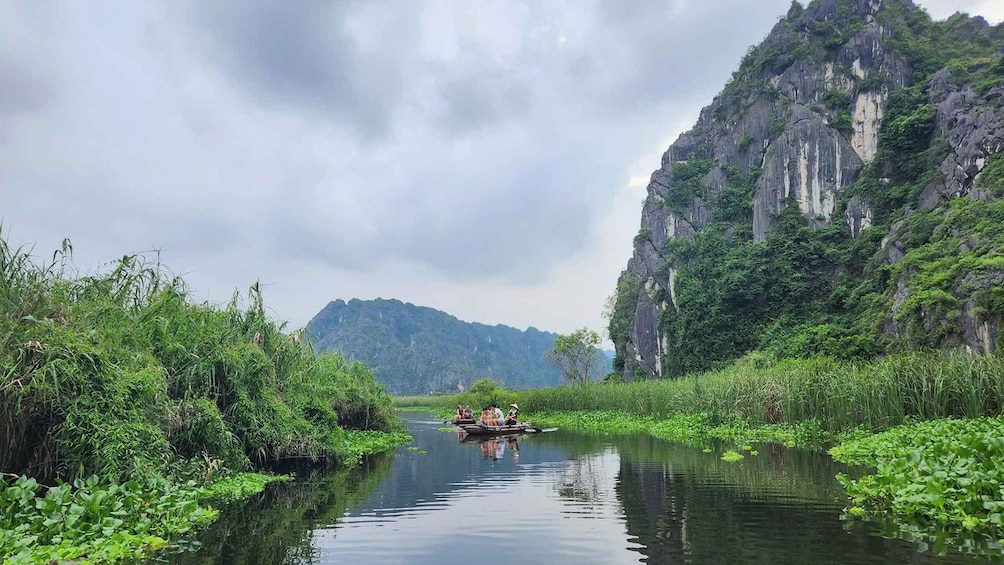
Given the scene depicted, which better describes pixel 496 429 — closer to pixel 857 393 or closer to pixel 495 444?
pixel 495 444

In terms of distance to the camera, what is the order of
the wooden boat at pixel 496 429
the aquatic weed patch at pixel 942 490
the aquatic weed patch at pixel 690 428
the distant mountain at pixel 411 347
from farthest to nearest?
the distant mountain at pixel 411 347 < the wooden boat at pixel 496 429 < the aquatic weed patch at pixel 690 428 < the aquatic weed patch at pixel 942 490

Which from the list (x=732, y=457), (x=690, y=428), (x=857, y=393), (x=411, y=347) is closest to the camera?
(x=732, y=457)

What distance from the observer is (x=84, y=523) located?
Answer: 6.60 metres

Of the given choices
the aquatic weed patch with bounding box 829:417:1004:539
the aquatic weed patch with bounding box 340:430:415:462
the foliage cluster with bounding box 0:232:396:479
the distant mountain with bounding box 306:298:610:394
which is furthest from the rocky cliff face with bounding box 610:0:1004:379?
the distant mountain with bounding box 306:298:610:394

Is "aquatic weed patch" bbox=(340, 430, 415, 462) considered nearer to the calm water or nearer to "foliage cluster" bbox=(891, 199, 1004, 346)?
the calm water

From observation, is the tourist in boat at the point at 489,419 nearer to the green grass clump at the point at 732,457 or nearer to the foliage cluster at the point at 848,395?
Result: the foliage cluster at the point at 848,395

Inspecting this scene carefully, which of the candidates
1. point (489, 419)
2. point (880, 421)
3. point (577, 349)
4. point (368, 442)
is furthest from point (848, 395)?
point (577, 349)

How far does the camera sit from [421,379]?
14125 cm

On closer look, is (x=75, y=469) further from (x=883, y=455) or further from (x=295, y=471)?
(x=883, y=455)

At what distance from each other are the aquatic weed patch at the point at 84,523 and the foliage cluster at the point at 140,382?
66 cm

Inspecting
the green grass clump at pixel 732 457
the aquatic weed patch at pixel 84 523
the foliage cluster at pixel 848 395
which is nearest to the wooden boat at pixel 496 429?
the foliage cluster at pixel 848 395

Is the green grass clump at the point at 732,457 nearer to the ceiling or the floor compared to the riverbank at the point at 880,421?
nearer to the floor

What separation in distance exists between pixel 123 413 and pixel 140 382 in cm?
72

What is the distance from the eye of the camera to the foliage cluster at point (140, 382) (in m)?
8.03
